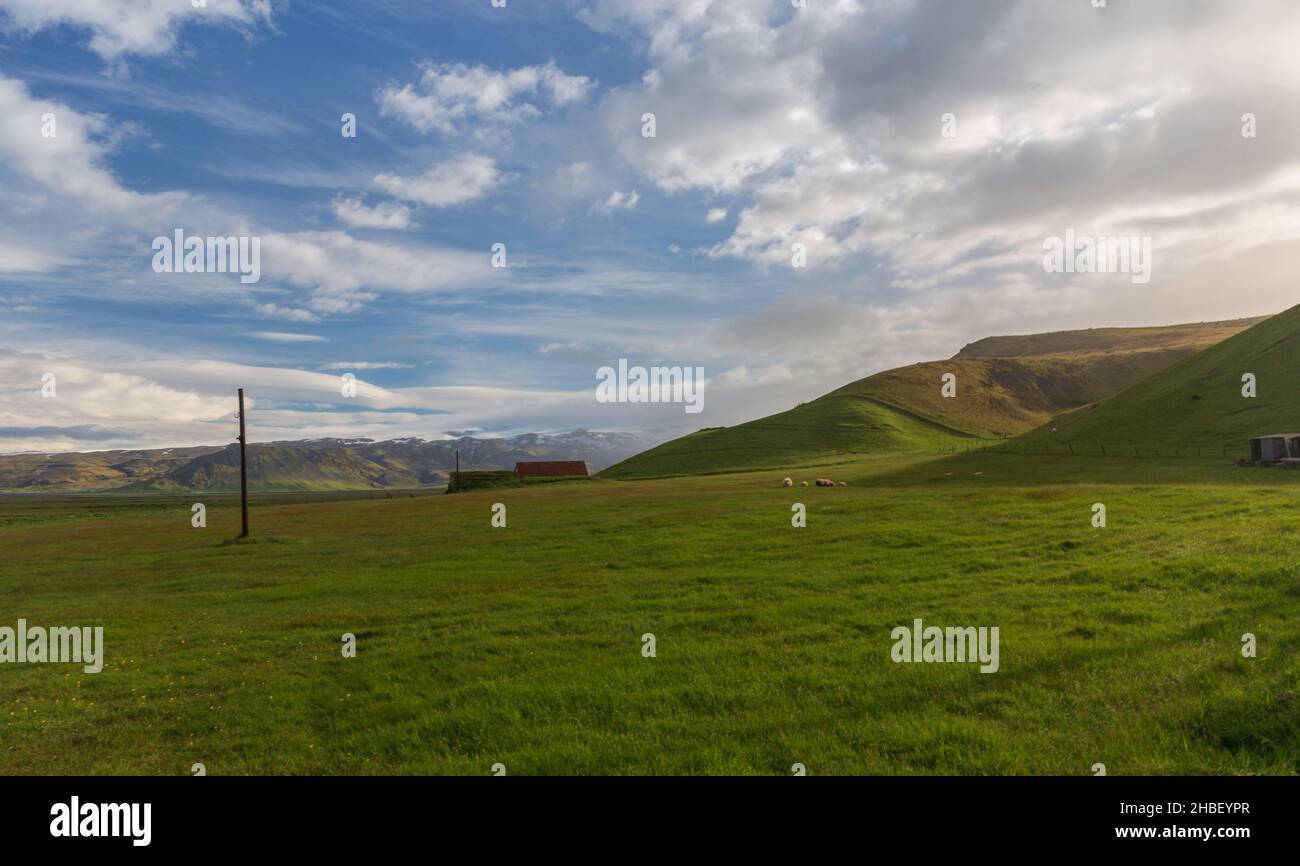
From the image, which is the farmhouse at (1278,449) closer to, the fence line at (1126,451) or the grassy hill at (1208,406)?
the fence line at (1126,451)

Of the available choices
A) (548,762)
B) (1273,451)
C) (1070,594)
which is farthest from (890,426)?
(548,762)

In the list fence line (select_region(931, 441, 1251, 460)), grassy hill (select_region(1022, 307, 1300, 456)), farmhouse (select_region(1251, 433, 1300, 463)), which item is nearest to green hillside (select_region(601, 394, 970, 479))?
grassy hill (select_region(1022, 307, 1300, 456))

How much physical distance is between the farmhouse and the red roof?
114551 mm

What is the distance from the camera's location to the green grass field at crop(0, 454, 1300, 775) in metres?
9.02

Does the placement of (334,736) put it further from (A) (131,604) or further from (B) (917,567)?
(A) (131,604)

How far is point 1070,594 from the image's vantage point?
1686 cm

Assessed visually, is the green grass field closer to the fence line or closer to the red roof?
the fence line

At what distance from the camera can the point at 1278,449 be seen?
56969 mm

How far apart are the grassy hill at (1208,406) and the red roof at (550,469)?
93.8m

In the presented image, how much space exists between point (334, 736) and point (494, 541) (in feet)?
92.3

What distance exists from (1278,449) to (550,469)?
126 meters

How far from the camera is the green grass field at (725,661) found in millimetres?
9023

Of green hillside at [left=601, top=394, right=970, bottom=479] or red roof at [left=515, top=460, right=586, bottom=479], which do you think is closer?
red roof at [left=515, top=460, right=586, bottom=479]

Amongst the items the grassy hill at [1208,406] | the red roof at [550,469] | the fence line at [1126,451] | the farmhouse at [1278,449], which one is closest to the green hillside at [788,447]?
the red roof at [550,469]
